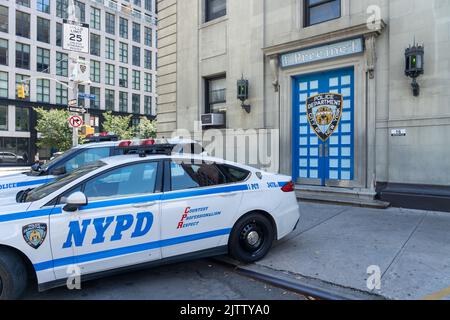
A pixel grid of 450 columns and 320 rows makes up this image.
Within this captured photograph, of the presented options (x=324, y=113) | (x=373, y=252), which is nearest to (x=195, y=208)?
(x=373, y=252)

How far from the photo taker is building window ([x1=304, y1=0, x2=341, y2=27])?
9.55 metres

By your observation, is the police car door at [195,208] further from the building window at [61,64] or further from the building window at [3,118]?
the building window at [61,64]

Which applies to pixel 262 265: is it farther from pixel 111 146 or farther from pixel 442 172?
pixel 442 172

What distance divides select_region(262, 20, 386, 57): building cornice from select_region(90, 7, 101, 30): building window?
4188 cm

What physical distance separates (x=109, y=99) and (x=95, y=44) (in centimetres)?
731

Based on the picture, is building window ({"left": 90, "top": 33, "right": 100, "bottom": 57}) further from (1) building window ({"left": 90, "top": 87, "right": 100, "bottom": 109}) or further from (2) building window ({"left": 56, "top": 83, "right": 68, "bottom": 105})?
(2) building window ({"left": 56, "top": 83, "right": 68, "bottom": 105})

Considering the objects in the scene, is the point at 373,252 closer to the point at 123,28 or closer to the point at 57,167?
the point at 57,167

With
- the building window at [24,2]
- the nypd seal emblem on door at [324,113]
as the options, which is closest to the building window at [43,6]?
the building window at [24,2]

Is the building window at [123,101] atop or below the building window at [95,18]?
below

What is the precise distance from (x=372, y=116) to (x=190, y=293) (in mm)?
6760

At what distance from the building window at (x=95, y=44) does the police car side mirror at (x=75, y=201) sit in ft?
151

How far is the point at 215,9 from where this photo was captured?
41.7 ft

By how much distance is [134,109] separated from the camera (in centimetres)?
5031

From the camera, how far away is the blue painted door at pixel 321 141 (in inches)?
362
